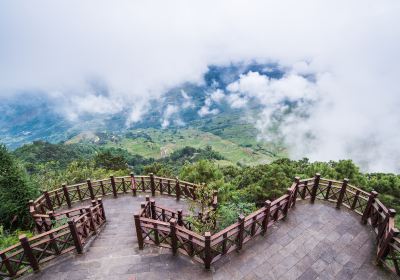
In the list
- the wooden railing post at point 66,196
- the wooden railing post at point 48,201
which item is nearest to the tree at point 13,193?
the wooden railing post at point 48,201

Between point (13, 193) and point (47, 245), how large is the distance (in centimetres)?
877

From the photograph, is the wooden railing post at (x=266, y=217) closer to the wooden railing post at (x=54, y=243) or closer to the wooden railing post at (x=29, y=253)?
the wooden railing post at (x=54, y=243)

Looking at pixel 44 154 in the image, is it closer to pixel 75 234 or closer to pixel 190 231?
pixel 75 234

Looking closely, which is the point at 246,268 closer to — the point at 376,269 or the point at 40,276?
the point at 376,269

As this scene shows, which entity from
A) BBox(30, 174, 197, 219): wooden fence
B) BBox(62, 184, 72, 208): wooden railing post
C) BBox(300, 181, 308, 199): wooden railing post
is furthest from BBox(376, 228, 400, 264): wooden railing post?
BBox(62, 184, 72, 208): wooden railing post

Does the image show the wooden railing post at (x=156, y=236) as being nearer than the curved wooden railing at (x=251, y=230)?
No

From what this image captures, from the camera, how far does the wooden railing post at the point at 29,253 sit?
738cm

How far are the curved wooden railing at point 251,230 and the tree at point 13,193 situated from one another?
29.3 feet

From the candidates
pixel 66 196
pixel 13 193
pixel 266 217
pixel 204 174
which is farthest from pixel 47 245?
pixel 204 174

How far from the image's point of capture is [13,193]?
46.8 ft

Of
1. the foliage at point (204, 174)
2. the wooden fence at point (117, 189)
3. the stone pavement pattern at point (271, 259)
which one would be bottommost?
the foliage at point (204, 174)

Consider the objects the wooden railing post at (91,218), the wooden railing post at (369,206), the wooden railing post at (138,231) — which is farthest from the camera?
the wooden railing post at (91,218)

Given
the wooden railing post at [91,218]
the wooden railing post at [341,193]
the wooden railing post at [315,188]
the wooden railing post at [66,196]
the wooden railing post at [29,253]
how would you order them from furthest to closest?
the wooden railing post at [66,196]
the wooden railing post at [315,188]
the wooden railing post at [341,193]
the wooden railing post at [91,218]
the wooden railing post at [29,253]

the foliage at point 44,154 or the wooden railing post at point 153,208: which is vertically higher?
the wooden railing post at point 153,208
